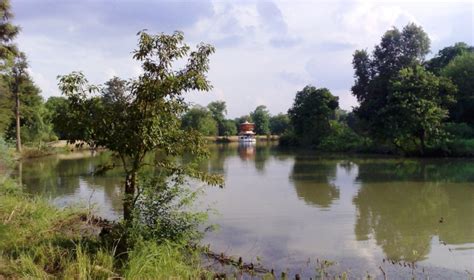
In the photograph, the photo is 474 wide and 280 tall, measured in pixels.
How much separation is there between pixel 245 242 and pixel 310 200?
246 inches

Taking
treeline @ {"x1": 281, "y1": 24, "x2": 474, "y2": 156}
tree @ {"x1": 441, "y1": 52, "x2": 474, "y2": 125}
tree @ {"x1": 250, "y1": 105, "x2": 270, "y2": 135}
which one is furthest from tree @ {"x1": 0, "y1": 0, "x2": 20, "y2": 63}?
tree @ {"x1": 250, "y1": 105, "x2": 270, "y2": 135}

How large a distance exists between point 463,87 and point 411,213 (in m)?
27.2

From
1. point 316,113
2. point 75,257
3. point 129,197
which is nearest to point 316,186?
point 129,197

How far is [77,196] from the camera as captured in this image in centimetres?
1650

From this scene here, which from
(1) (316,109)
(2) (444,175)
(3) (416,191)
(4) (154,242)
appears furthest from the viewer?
(1) (316,109)

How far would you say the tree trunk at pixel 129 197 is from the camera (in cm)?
676

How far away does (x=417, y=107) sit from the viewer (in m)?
30.7

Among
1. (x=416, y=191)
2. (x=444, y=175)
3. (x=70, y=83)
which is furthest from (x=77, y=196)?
(x=444, y=175)

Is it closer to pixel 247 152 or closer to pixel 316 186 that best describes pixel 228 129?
pixel 247 152

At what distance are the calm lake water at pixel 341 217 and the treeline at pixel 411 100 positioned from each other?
859 centimetres

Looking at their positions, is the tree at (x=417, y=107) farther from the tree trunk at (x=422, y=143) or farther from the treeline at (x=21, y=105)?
the treeline at (x=21, y=105)

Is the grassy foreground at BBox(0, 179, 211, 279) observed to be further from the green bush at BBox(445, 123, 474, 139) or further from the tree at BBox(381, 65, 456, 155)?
the green bush at BBox(445, 123, 474, 139)

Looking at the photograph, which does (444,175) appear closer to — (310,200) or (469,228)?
(310,200)

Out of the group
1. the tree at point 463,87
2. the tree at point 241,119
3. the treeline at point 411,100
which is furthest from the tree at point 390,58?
the tree at point 241,119
